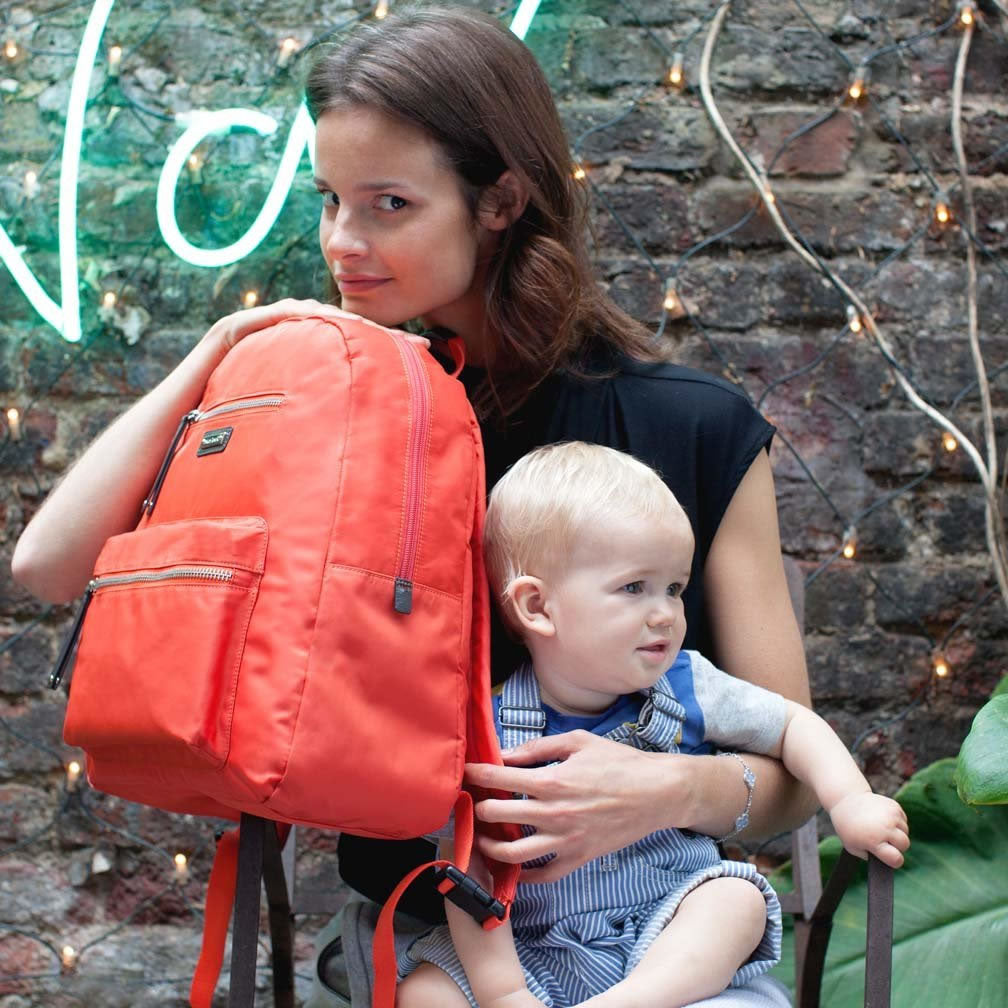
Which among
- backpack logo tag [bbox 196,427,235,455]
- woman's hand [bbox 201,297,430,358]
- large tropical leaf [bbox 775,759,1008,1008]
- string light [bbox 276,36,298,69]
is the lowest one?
large tropical leaf [bbox 775,759,1008,1008]

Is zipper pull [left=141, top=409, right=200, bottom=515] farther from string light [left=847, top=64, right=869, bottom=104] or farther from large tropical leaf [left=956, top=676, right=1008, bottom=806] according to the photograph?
string light [left=847, top=64, right=869, bottom=104]

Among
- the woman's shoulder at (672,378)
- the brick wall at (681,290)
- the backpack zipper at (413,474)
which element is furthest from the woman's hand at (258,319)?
the brick wall at (681,290)

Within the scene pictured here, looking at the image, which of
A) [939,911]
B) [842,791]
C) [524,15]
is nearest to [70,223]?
[524,15]

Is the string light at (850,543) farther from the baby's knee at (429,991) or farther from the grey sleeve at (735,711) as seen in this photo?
the baby's knee at (429,991)

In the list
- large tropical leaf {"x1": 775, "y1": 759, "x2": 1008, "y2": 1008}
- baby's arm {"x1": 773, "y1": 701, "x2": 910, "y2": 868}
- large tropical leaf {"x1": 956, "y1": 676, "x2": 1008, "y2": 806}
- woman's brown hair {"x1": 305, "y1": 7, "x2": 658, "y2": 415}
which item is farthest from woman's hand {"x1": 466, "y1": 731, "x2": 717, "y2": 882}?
large tropical leaf {"x1": 775, "y1": 759, "x2": 1008, "y2": 1008}

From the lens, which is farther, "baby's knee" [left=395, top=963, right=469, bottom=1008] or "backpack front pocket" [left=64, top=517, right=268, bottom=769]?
"baby's knee" [left=395, top=963, right=469, bottom=1008]

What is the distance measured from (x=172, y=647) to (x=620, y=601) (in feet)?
1.30

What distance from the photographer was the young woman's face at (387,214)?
1.25 meters

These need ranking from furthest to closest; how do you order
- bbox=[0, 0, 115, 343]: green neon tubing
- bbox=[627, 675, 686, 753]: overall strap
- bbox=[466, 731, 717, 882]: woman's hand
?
bbox=[0, 0, 115, 343]: green neon tubing, bbox=[627, 675, 686, 753]: overall strap, bbox=[466, 731, 717, 882]: woman's hand

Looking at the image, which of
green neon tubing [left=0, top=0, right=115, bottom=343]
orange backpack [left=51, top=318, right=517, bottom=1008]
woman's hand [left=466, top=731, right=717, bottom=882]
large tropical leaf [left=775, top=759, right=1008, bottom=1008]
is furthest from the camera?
green neon tubing [left=0, top=0, right=115, bottom=343]

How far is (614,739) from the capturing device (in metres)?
1.15

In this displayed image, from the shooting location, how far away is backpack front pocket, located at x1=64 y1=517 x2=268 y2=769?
0.95 metres

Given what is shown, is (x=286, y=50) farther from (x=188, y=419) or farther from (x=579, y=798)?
(x=579, y=798)

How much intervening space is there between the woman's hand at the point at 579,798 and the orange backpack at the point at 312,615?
40mm
